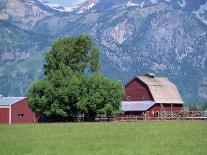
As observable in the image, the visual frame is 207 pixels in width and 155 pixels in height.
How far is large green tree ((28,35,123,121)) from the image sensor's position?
91.0m

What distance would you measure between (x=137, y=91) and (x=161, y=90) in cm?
588

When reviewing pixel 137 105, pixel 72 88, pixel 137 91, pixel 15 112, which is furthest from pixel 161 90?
pixel 72 88

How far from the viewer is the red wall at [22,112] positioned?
387 ft

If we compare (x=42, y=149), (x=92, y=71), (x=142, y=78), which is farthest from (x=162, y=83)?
(x=42, y=149)

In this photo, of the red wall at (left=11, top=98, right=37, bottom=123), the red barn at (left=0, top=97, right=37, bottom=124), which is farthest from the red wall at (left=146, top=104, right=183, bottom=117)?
the red barn at (left=0, top=97, right=37, bottom=124)

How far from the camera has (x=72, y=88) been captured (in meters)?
90.9

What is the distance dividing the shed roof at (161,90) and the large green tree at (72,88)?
33.7 m

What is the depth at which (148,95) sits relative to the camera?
433 ft

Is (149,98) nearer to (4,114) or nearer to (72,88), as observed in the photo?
(4,114)

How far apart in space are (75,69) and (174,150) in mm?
70363

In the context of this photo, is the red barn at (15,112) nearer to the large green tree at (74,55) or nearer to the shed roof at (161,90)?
the large green tree at (74,55)

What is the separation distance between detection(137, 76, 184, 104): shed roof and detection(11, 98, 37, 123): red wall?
29007 mm

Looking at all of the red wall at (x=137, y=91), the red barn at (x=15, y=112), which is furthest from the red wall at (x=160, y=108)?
the red barn at (x=15, y=112)

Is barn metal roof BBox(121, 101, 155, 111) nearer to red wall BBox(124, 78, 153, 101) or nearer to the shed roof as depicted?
red wall BBox(124, 78, 153, 101)
